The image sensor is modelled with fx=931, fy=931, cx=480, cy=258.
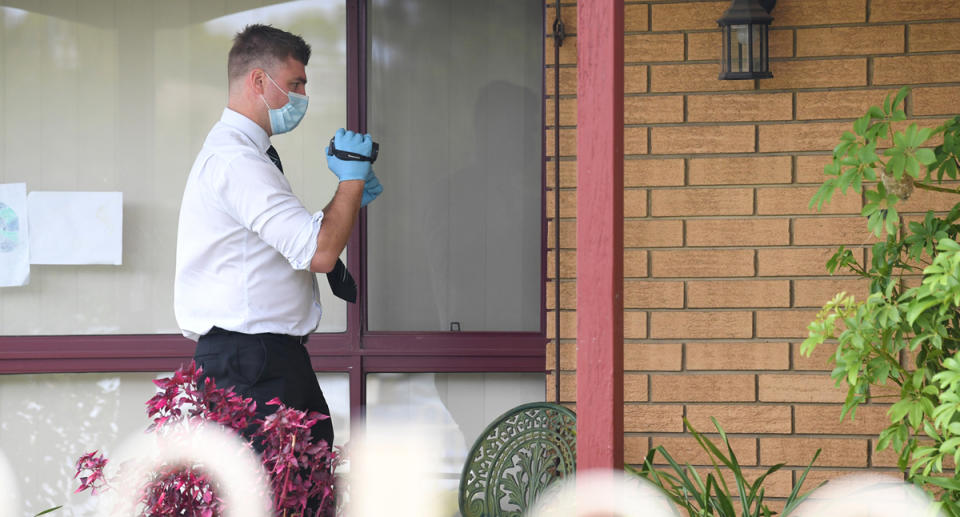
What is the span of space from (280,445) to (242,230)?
0.73 m

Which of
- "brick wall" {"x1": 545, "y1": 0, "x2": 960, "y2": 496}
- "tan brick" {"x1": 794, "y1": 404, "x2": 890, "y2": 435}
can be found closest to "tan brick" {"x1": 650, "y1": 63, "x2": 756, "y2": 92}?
"brick wall" {"x1": 545, "y1": 0, "x2": 960, "y2": 496}

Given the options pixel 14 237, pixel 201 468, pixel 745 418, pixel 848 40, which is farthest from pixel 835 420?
pixel 14 237

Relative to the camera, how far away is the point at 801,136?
9.79ft

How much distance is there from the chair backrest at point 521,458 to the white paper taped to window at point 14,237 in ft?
6.11

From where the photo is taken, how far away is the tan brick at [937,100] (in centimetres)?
294

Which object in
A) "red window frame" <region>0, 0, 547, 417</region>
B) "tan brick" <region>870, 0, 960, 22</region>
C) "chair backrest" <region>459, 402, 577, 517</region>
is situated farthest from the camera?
"red window frame" <region>0, 0, 547, 417</region>

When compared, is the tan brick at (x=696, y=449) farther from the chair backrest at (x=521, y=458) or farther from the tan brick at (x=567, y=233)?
the tan brick at (x=567, y=233)

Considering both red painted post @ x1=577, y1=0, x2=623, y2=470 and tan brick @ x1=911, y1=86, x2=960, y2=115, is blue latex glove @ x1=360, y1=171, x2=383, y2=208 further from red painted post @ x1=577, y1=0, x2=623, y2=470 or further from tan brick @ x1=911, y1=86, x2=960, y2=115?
tan brick @ x1=911, y1=86, x2=960, y2=115

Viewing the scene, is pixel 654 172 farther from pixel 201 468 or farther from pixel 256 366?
pixel 201 468

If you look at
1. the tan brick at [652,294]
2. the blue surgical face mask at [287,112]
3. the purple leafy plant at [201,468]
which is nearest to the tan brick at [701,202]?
the tan brick at [652,294]

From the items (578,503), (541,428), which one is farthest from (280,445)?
(541,428)

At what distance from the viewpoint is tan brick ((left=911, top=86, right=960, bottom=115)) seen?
9.63ft

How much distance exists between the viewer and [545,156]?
3273 mm

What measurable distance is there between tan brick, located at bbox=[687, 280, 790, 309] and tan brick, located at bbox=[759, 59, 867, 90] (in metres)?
0.63
